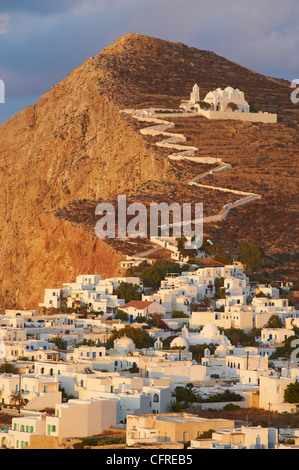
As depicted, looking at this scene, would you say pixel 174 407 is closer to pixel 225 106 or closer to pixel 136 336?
pixel 136 336

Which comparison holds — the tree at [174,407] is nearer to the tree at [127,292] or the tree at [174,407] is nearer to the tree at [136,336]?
the tree at [136,336]

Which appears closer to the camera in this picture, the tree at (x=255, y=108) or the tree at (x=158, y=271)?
the tree at (x=158, y=271)

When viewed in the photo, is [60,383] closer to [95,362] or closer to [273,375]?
[95,362]

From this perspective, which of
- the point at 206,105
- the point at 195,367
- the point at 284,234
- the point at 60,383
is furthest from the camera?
the point at 206,105

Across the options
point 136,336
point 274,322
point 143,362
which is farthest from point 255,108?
point 143,362

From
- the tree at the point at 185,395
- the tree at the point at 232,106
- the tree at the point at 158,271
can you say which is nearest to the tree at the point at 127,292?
the tree at the point at 158,271

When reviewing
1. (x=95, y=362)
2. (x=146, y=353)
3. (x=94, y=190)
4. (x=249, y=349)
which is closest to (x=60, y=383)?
(x=95, y=362)

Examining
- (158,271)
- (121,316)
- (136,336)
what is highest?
(158,271)
